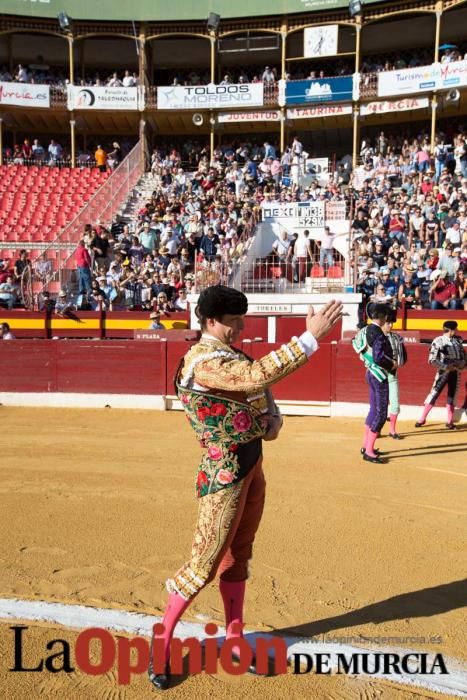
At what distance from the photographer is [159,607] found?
3.15 m

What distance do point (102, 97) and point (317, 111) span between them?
24.4ft

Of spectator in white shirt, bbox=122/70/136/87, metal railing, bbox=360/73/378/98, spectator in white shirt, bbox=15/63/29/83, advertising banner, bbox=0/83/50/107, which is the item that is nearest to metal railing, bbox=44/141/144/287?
spectator in white shirt, bbox=122/70/136/87

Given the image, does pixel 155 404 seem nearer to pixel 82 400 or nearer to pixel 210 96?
pixel 82 400

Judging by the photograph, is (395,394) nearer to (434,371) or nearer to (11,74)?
(434,371)

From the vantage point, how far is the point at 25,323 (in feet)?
45.0

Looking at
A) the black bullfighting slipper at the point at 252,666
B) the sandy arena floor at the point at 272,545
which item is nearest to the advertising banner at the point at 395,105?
the sandy arena floor at the point at 272,545

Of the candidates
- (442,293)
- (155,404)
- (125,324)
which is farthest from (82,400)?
(442,293)

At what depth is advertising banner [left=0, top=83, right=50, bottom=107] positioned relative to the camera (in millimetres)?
22156

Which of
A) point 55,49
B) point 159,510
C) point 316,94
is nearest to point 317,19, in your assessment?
point 316,94

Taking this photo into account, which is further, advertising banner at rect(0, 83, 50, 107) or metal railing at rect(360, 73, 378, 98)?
advertising banner at rect(0, 83, 50, 107)

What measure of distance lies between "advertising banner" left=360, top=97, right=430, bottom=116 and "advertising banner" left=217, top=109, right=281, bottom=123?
9.57 ft

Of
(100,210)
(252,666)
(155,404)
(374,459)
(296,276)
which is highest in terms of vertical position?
(100,210)

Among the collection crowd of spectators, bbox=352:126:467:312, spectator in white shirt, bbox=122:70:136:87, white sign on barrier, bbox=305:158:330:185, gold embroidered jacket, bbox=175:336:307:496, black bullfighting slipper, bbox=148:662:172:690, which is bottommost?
black bullfighting slipper, bbox=148:662:172:690

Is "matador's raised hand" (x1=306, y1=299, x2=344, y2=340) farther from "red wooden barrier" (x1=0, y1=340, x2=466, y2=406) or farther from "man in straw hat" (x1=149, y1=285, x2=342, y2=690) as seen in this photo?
"red wooden barrier" (x1=0, y1=340, x2=466, y2=406)
